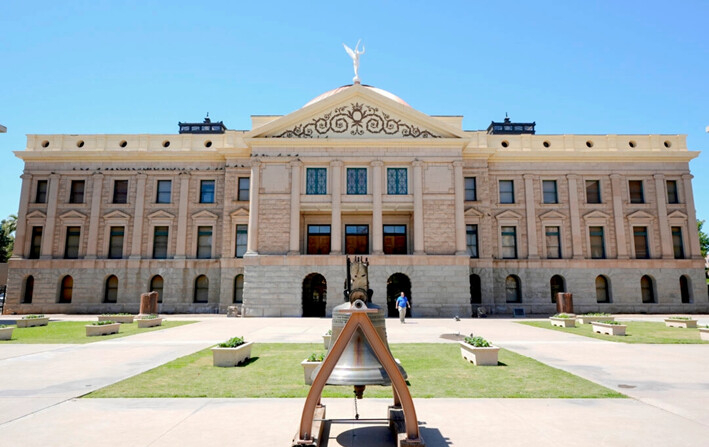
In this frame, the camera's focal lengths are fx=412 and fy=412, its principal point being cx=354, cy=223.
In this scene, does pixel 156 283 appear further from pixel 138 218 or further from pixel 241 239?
pixel 241 239

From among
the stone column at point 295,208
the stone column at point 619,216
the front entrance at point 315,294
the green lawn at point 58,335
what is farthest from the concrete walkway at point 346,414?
the stone column at point 619,216

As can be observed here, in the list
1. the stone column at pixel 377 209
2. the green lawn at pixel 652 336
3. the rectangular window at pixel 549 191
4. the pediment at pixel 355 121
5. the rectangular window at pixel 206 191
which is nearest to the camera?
the green lawn at pixel 652 336

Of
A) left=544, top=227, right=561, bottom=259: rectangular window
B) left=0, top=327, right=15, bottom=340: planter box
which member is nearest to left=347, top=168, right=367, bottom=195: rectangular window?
left=544, top=227, right=561, bottom=259: rectangular window

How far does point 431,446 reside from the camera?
5.72 m

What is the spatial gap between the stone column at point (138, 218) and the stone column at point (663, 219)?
148 ft

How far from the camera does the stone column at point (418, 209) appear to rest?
104ft

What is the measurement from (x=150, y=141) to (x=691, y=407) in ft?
132

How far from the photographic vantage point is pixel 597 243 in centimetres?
3612

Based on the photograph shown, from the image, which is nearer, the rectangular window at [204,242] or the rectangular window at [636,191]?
the rectangular window at [204,242]

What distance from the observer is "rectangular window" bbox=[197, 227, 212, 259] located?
36.1 metres

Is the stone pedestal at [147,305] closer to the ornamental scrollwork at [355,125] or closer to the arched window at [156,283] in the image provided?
the arched window at [156,283]

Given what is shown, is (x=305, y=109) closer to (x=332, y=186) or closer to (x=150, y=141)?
(x=332, y=186)

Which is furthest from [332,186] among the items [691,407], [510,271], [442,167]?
[691,407]

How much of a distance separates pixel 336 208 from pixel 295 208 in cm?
319
